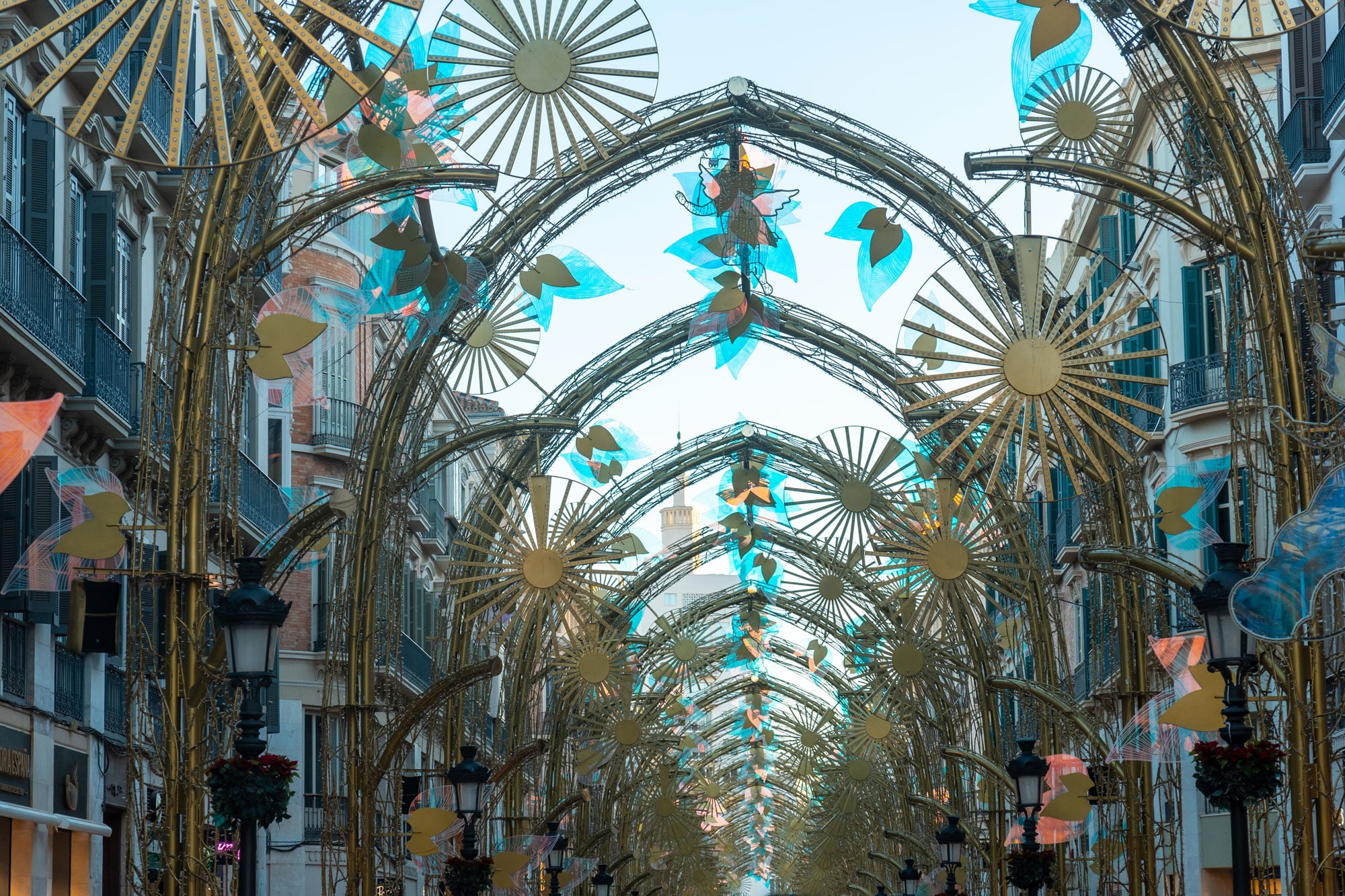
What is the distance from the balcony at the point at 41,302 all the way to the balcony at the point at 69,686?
3806 millimetres

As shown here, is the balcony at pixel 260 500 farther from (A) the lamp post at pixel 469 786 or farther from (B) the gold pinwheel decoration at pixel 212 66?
(A) the lamp post at pixel 469 786

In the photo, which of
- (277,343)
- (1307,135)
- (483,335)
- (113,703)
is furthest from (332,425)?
(277,343)

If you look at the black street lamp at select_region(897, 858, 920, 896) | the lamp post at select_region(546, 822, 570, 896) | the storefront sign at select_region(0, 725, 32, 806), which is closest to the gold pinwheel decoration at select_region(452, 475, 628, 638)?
the storefront sign at select_region(0, 725, 32, 806)

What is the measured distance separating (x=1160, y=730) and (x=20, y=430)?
12.0 meters

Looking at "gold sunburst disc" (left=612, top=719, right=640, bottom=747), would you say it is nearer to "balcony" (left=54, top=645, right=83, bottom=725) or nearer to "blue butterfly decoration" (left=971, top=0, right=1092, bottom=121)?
"balcony" (left=54, top=645, right=83, bottom=725)

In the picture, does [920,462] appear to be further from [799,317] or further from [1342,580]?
[1342,580]

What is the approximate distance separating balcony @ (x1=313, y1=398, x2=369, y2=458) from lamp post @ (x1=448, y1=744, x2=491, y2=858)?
19.0 m

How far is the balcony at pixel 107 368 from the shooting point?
2481 centimetres

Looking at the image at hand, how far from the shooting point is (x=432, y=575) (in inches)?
2238

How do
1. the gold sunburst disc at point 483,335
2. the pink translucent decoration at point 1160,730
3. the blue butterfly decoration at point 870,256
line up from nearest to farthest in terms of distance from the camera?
the pink translucent decoration at point 1160,730, the blue butterfly decoration at point 870,256, the gold sunburst disc at point 483,335

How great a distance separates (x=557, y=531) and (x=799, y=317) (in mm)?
7296

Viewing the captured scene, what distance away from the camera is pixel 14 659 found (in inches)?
899

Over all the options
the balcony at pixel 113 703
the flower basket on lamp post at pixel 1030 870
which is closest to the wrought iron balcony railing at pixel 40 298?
the balcony at pixel 113 703

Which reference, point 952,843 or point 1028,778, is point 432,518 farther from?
point 1028,778
